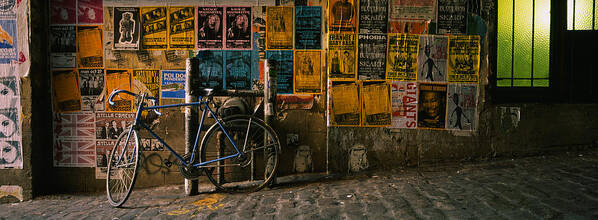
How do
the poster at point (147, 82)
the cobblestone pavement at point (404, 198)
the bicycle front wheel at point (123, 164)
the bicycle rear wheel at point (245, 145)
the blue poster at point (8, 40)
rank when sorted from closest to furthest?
the cobblestone pavement at point (404, 198) < the bicycle front wheel at point (123, 164) < the bicycle rear wheel at point (245, 145) < the blue poster at point (8, 40) < the poster at point (147, 82)

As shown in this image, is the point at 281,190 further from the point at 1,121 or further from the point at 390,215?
the point at 1,121

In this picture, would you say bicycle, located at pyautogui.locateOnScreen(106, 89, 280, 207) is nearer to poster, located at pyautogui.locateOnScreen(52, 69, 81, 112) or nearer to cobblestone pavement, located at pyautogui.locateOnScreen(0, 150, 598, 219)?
cobblestone pavement, located at pyautogui.locateOnScreen(0, 150, 598, 219)

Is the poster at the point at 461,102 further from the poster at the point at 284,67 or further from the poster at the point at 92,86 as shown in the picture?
the poster at the point at 92,86

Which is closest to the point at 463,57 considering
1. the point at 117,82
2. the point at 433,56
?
the point at 433,56

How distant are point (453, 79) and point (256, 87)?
2669mm

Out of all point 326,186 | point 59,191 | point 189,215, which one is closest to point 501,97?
point 326,186

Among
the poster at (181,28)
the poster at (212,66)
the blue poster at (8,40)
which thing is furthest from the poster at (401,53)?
the blue poster at (8,40)

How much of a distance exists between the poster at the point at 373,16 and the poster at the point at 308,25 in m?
0.56

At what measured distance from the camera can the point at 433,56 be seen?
4.56 meters

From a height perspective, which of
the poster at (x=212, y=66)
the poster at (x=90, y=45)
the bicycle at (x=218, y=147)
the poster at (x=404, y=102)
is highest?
the poster at (x=90, y=45)

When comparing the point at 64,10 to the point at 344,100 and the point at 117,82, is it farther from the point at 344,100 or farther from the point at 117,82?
the point at 344,100

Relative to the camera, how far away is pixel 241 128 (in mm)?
3957

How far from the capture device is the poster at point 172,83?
460cm

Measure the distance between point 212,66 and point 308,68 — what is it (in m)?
1.30
